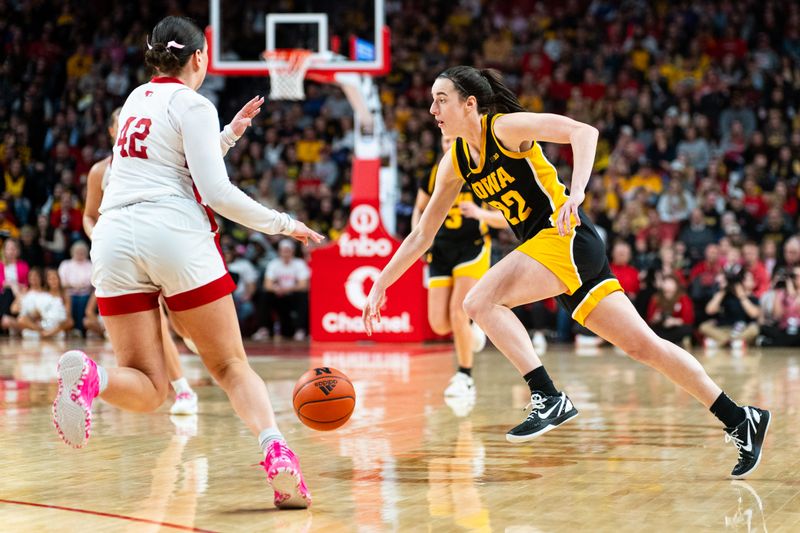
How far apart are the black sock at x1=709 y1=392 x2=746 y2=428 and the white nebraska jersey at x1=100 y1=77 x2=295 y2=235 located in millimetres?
2139

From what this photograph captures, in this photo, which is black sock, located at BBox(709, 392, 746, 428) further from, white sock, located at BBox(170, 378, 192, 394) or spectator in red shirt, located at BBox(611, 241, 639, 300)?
spectator in red shirt, located at BBox(611, 241, 639, 300)

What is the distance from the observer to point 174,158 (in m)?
4.30

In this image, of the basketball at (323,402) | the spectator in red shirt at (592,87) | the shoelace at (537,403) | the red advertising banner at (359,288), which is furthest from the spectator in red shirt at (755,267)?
the basketball at (323,402)

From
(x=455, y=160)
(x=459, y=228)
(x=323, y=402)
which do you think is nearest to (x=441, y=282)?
(x=459, y=228)

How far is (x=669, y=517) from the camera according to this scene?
410cm

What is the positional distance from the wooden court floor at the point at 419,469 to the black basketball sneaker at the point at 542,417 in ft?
0.56

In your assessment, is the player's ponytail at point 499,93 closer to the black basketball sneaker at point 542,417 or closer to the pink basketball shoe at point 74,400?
the black basketball sneaker at point 542,417

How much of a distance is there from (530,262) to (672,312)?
9.29 meters

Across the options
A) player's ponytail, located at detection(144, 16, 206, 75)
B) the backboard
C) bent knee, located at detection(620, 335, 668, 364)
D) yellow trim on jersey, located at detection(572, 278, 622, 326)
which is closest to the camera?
player's ponytail, located at detection(144, 16, 206, 75)

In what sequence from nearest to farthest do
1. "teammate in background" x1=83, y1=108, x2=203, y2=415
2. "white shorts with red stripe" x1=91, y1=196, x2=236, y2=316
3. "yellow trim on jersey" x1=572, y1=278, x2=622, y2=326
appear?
"white shorts with red stripe" x1=91, y1=196, x2=236, y2=316 → "yellow trim on jersey" x1=572, y1=278, x2=622, y2=326 → "teammate in background" x1=83, y1=108, x2=203, y2=415

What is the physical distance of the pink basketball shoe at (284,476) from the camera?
4102mm

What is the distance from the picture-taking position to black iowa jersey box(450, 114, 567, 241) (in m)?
5.20

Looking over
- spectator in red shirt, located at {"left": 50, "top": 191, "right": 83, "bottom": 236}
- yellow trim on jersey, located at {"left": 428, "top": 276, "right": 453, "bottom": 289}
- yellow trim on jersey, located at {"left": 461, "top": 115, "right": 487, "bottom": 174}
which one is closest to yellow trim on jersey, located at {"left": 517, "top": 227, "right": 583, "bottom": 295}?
yellow trim on jersey, located at {"left": 461, "top": 115, "right": 487, "bottom": 174}

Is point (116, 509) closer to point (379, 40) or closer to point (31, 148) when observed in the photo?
point (379, 40)
